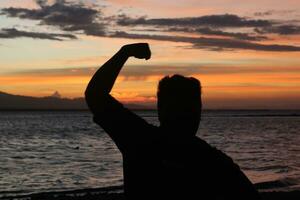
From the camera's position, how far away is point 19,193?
59.9 feet

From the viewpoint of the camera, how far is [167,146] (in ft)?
6.47

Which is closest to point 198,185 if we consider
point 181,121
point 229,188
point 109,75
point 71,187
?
point 229,188

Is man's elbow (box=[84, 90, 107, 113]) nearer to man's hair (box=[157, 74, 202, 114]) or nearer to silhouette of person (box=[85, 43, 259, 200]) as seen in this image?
silhouette of person (box=[85, 43, 259, 200])

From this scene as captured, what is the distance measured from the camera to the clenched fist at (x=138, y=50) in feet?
6.88

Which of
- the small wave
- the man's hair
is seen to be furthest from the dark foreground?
the man's hair

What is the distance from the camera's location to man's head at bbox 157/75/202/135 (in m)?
2.06

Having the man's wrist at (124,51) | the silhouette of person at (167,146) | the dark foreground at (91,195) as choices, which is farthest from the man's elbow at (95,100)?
the dark foreground at (91,195)

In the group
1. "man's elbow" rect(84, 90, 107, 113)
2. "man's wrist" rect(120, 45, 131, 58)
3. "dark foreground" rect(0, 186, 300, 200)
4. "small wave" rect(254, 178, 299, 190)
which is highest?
"man's wrist" rect(120, 45, 131, 58)

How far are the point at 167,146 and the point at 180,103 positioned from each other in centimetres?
20

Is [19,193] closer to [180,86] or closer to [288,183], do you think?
[288,183]

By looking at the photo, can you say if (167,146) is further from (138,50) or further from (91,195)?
(91,195)

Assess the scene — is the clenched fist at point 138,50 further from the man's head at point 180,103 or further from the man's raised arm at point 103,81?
the man's head at point 180,103

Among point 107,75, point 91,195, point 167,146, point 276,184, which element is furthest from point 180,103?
point 276,184

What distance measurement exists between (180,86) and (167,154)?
0.94ft
